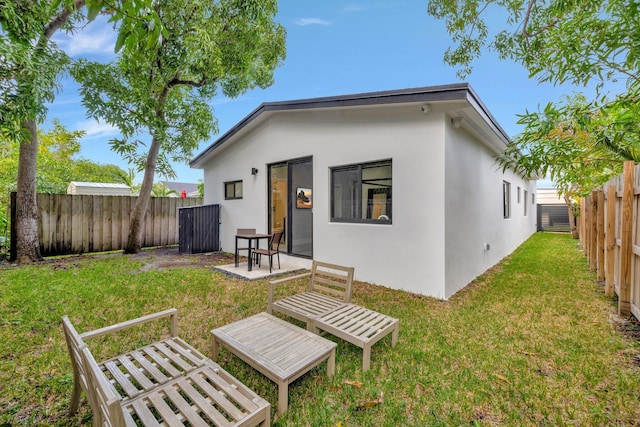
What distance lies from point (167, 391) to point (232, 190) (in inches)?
318

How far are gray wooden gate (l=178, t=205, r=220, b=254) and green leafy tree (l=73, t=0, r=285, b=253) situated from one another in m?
1.44

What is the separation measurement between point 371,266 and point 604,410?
12.2ft

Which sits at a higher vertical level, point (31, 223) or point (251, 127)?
point (251, 127)

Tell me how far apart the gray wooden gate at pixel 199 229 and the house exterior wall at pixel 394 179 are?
10.4ft

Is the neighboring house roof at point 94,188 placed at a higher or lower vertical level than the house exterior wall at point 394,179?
higher

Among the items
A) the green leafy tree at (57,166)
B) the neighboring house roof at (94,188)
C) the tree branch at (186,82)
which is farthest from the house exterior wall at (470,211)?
the neighboring house roof at (94,188)

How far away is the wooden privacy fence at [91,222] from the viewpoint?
7.91 m

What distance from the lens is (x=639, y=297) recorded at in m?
3.49

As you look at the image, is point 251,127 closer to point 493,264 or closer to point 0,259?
point 0,259

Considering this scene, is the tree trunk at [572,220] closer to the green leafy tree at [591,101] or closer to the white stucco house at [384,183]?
the white stucco house at [384,183]

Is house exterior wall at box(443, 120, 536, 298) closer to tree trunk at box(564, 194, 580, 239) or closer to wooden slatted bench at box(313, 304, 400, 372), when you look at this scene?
wooden slatted bench at box(313, 304, 400, 372)

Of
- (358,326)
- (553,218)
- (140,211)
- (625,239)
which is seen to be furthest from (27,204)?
(553,218)

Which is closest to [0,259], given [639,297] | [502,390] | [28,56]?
[28,56]

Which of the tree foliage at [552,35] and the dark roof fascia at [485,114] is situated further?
the dark roof fascia at [485,114]
